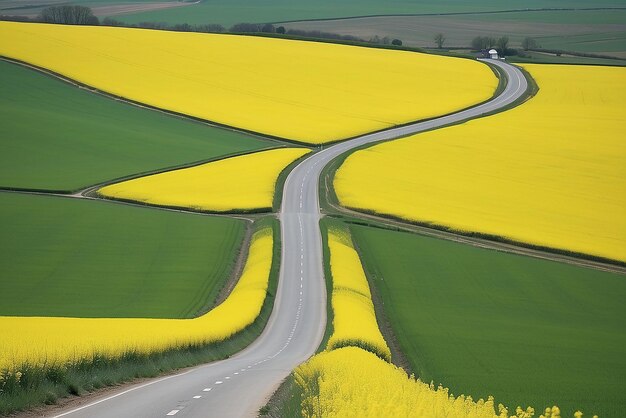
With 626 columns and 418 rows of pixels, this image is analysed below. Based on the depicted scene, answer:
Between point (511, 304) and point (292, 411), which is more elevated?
point (292, 411)

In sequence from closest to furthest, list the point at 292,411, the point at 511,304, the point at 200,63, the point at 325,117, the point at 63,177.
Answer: the point at 292,411
the point at 511,304
the point at 63,177
the point at 325,117
the point at 200,63

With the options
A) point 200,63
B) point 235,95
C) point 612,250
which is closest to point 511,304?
point 612,250

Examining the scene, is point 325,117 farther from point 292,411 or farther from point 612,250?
point 292,411

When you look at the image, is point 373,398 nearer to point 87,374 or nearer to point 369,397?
point 369,397

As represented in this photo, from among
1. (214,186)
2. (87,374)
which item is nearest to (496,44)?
(214,186)

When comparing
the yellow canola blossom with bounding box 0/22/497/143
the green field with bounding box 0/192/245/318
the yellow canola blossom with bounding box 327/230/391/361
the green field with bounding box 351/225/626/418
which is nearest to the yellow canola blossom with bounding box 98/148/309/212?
the green field with bounding box 0/192/245/318

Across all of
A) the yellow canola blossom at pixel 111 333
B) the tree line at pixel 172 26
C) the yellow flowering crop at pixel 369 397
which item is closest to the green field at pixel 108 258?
the yellow canola blossom at pixel 111 333

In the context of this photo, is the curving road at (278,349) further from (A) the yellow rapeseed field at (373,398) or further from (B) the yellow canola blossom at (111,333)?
(A) the yellow rapeseed field at (373,398)
